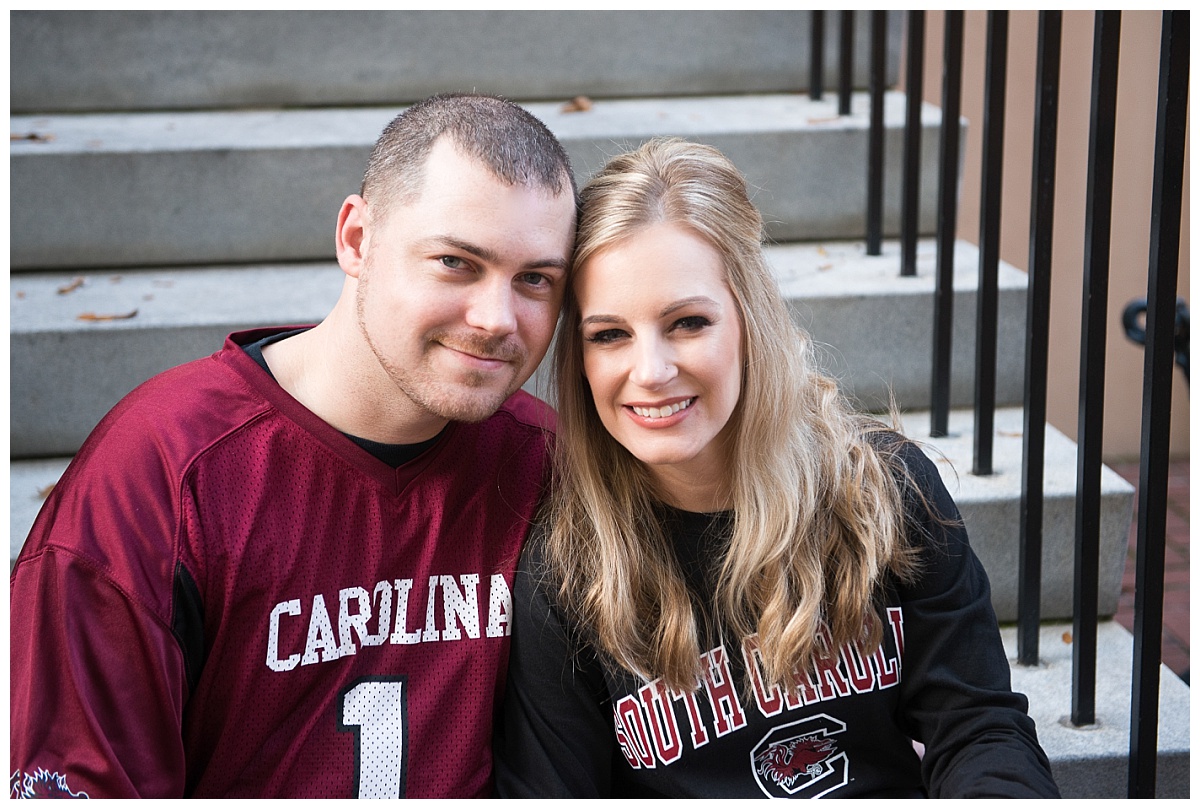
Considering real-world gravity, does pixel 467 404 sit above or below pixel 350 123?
below

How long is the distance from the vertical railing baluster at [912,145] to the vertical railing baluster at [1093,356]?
0.71 metres

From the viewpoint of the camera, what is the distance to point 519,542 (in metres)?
1.79

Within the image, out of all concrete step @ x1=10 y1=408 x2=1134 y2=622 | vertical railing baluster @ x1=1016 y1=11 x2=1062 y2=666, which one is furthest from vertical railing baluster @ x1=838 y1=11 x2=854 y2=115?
concrete step @ x1=10 y1=408 x2=1134 y2=622

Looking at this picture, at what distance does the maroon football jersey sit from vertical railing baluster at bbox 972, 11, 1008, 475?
110 cm

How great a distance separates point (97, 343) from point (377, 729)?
1.29 m

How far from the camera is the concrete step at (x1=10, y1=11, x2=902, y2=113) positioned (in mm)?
3170

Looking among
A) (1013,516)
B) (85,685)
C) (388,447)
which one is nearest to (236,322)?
(388,447)

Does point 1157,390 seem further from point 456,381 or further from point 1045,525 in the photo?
point 456,381

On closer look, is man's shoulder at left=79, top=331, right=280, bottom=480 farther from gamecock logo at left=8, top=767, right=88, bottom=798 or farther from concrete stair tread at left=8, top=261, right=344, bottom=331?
concrete stair tread at left=8, top=261, right=344, bottom=331

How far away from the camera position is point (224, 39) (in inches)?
126

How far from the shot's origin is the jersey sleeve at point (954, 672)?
167cm

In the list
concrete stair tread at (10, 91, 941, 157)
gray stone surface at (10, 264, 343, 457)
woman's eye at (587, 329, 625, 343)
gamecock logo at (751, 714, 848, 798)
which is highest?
concrete stair tread at (10, 91, 941, 157)

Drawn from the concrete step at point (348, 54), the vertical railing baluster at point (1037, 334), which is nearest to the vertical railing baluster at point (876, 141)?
the concrete step at point (348, 54)

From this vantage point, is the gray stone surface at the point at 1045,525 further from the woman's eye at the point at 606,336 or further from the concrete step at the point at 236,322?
the woman's eye at the point at 606,336
